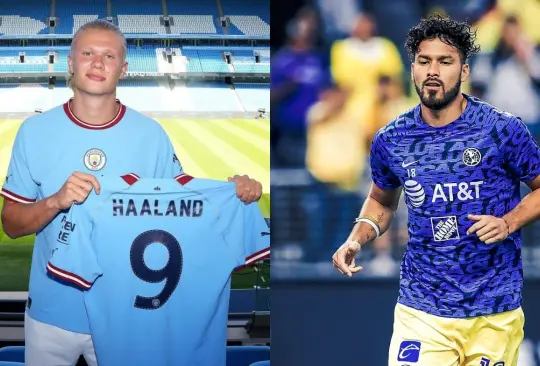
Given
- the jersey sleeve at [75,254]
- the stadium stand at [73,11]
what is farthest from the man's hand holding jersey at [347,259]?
the stadium stand at [73,11]

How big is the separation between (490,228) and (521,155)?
0.27 meters

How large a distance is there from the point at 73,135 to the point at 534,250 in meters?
1.78

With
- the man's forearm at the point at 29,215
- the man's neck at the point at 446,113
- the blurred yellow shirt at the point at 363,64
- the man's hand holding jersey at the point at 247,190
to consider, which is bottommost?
the man's forearm at the point at 29,215

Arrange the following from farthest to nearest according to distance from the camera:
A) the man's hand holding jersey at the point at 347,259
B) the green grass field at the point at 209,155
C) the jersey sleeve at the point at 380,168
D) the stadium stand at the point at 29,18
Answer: the stadium stand at the point at 29,18
the green grass field at the point at 209,155
the jersey sleeve at the point at 380,168
the man's hand holding jersey at the point at 347,259

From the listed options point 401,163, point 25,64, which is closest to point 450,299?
point 401,163

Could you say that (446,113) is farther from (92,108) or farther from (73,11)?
(73,11)

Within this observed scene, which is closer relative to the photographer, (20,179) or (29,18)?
(20,179)

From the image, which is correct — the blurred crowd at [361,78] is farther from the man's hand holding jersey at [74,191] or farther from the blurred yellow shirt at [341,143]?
the man's hand holding jersey at [74,191]

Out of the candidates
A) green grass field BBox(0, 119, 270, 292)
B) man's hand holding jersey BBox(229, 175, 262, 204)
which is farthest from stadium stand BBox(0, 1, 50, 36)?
man's hand holding jersey BBox(229, 175, 262, 204)

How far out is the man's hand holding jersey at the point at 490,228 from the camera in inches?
97.3

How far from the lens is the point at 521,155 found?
2.54 metres

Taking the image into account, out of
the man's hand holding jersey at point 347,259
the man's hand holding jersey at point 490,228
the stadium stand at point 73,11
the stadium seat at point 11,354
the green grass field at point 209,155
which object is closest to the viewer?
the man's hand holding jersey at point 490,228

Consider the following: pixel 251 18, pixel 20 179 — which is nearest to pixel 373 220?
pixel 20 179

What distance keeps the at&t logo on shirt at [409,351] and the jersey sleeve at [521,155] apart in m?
0.63
